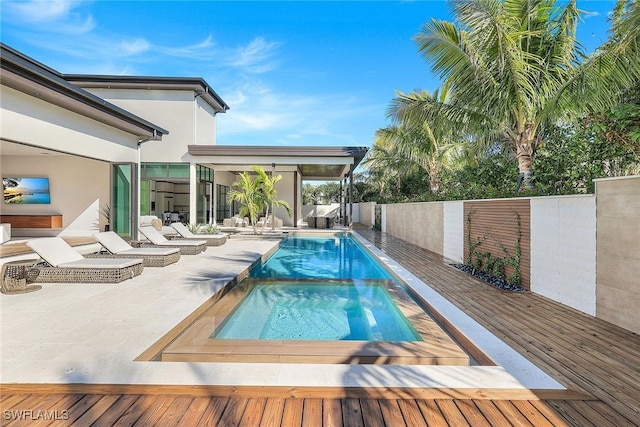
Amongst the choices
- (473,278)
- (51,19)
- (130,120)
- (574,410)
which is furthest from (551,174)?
(51,19)

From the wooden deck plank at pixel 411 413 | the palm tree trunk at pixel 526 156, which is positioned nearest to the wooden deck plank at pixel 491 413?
the wooden deck plank at pixel 411 413

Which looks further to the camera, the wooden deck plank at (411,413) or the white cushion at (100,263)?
the white cushion at (100,263)

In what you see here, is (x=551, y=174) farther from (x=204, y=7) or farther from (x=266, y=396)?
(x=204, y=7)

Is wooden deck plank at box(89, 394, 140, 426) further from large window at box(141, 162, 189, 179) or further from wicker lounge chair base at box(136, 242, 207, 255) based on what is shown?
large window at box(141, 162, 189, 179)

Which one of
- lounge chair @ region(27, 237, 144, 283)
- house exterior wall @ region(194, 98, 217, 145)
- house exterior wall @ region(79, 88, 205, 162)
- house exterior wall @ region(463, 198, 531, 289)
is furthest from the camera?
house exterior wall @ region(194, 98, 217, 145)

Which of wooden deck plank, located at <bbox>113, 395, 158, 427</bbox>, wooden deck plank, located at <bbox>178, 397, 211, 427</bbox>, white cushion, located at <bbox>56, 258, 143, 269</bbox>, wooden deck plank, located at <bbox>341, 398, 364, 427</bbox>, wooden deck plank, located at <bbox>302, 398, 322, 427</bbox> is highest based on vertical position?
white cushion, located at <bbox>56, 258, 143, 269</bbox>

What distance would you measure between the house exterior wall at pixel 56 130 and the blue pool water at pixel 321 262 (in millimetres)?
5126

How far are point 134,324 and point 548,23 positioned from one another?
330 inches

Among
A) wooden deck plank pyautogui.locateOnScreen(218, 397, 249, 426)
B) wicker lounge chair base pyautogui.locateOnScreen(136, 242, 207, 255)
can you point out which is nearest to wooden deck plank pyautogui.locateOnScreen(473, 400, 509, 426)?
wooden deck plank pyautogui.locateOnScreen(218, 397, 249, 426)

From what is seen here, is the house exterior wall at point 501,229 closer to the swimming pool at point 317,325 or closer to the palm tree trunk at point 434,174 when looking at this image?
the swimming pool at point 317,325

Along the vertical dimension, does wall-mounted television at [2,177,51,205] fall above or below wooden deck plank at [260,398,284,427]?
above

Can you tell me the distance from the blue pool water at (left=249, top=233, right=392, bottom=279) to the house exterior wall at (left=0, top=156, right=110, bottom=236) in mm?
6979

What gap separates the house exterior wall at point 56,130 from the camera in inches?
233

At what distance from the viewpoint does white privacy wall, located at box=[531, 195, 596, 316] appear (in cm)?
379
